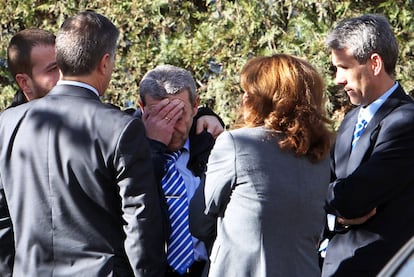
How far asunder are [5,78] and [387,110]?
463 cm

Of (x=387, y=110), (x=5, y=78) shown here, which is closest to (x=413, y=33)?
(x=387, y=110)

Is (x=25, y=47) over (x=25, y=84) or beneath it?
over

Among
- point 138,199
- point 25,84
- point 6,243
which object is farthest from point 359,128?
point 25,84

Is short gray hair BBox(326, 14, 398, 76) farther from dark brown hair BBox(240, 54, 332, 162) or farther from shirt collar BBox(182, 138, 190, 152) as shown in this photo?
shirt collar BBox(182, 138, 190, 152)

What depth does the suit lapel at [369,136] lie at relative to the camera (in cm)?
452

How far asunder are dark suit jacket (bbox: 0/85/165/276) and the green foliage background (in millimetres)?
2758

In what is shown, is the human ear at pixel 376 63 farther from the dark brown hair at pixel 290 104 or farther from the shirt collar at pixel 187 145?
the shirt collar at pixel 187 145

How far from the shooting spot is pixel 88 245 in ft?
13.4

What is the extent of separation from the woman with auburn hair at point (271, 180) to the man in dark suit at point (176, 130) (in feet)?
1.65

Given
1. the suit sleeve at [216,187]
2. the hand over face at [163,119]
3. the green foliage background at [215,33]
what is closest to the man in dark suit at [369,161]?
the suit sleeve at [216,187]

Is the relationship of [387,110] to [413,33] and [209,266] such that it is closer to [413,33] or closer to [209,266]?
[209,266]

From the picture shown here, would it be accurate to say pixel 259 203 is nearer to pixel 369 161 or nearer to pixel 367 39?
pixel 369 161

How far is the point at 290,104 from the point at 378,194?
63cm

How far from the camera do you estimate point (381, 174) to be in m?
4.35
